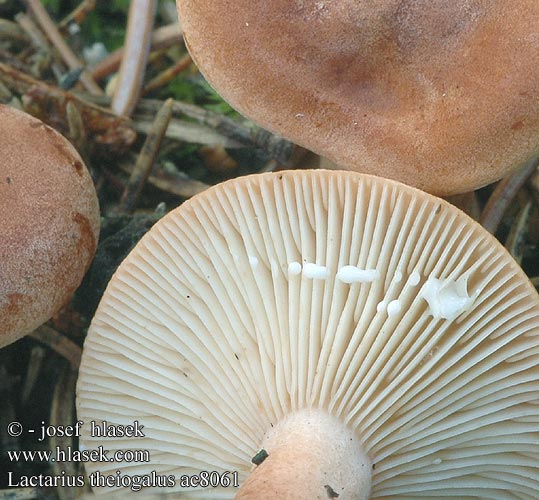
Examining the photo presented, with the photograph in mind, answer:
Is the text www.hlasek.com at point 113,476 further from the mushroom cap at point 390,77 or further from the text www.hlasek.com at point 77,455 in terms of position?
the mushroom cap at point 390,77

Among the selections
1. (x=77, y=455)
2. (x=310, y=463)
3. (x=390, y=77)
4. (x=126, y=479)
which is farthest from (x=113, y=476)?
(x=390, y=77)

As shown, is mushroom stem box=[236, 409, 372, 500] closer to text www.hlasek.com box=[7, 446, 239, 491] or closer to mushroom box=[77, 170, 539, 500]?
mushroom box=[77, 170, 539, 500]

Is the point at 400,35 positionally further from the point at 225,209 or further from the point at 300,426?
the point at 300,426

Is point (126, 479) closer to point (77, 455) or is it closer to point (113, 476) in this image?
point (113, 476)

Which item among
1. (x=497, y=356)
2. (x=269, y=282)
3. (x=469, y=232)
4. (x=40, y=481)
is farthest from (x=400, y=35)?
(x=40, y=481)

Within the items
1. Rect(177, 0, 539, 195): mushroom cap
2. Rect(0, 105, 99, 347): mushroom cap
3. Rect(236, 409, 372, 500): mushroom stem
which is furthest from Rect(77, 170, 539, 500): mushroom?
Rect(177, 0, 539, 195): mushroom cap
